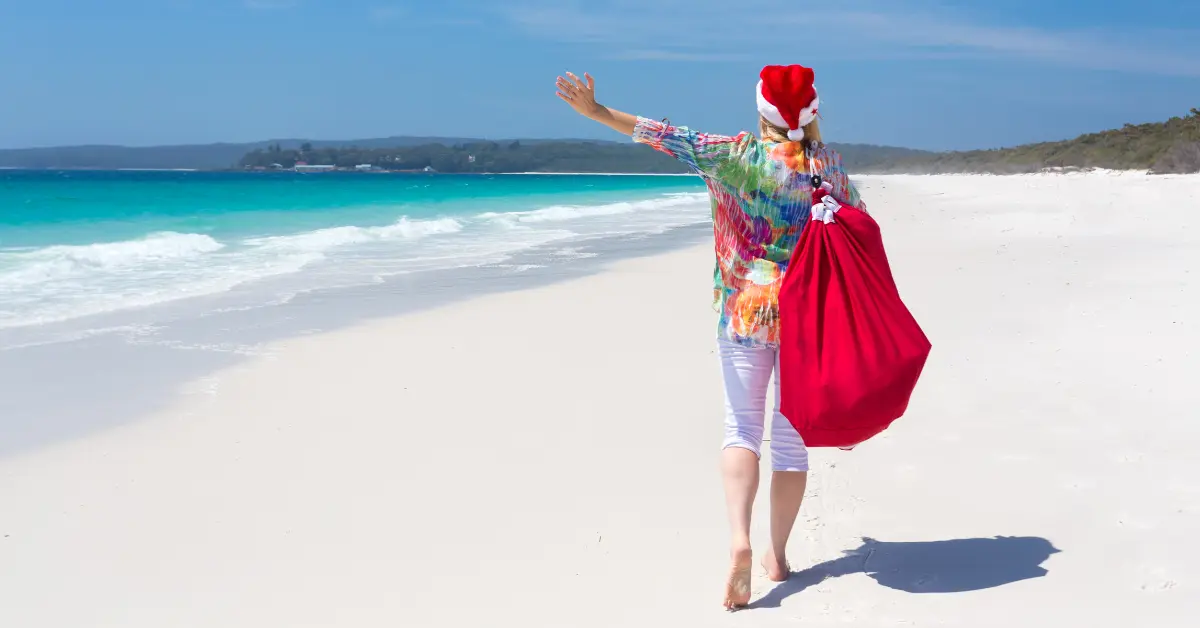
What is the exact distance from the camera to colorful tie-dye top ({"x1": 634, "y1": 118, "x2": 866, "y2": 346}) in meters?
2.90

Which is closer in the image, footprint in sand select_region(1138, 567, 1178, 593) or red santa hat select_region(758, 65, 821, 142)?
red santa hat select_region(758, 65, 821, 142)

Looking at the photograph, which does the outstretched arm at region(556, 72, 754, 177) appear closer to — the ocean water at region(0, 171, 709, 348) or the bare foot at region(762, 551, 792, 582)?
the bare foot at region(762, 551, 792, 582)

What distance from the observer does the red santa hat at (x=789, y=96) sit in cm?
285

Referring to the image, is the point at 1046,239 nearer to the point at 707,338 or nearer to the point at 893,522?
the point at 707,338

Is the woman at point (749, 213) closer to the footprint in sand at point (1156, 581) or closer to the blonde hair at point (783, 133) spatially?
the blonde hair at point (783, 133)

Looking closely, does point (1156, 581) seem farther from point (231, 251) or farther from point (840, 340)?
point (231, 251)

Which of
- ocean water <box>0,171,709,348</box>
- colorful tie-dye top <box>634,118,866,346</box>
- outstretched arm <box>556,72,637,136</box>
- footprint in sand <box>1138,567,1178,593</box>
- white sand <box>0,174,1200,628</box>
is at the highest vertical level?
outstretched arm <box>556,72,637,136</box>

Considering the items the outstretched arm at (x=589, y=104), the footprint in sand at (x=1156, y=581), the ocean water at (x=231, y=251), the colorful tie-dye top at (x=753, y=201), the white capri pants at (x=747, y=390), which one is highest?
the outstretched arm at (x=589, y=104)

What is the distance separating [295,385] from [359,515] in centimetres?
220

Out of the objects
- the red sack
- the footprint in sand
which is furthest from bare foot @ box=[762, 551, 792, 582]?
the footprint in sand

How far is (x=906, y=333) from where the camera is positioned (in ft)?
9.28

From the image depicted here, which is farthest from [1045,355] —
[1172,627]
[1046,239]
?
[1046,239]

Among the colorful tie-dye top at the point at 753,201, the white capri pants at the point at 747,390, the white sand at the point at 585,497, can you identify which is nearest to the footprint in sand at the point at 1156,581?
the white sand at the point at 585,497

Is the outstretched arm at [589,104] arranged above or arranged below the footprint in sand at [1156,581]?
above
